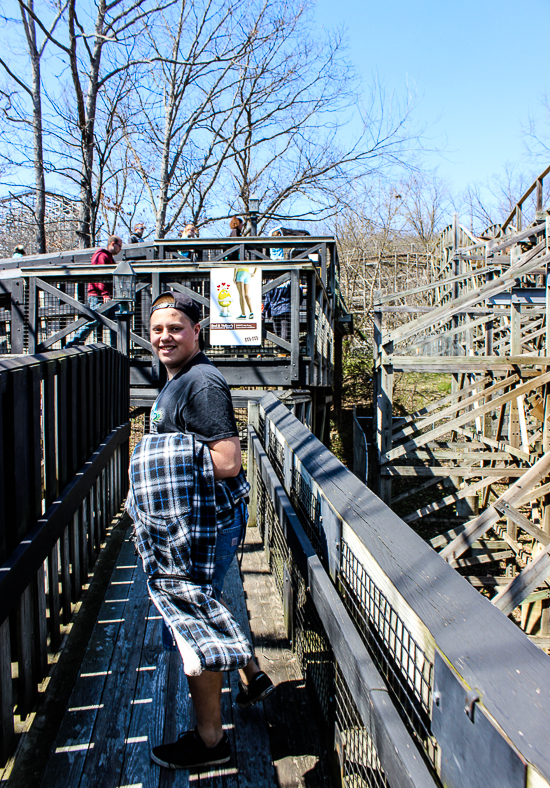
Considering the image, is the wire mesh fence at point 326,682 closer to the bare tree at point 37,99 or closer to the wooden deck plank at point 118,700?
the wooden deck plank at point 118,700

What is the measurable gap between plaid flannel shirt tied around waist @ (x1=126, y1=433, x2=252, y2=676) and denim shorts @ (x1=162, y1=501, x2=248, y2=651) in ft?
0.40

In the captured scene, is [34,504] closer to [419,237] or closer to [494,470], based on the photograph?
[494,470]

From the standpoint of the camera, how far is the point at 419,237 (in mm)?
29219

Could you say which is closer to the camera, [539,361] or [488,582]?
[539,361]

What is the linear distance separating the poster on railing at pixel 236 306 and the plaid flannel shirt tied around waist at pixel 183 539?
529 centimetres

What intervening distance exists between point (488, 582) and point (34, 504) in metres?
8.42

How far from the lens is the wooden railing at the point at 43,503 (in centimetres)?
200

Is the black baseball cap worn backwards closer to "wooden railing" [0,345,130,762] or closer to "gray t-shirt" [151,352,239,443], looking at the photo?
"gray t-shirt" [151,352,239,443]

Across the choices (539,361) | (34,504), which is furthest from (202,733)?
(539,361)

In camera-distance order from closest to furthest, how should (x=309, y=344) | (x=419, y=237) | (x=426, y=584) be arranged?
1. (x=426, y=584)
2. (x=309, y=344)
3. (x=419, y=237)

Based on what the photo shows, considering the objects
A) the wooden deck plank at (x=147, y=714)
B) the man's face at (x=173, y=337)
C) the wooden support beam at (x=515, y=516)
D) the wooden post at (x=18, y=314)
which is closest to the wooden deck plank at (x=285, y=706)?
the wooden deck plank at (x=147, y=714)

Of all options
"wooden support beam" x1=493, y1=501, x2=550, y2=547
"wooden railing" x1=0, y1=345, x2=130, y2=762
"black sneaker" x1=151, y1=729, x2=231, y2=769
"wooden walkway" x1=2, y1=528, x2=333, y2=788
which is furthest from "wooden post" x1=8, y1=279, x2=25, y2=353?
"wooden support beam" x1=493, y1=501, x2=550, y2=547

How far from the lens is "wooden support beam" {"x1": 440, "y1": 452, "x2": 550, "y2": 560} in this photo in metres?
6.97

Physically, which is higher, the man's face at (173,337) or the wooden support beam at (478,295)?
the wooden support beam at (478,295)
